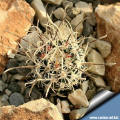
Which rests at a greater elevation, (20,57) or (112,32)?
(112,32)

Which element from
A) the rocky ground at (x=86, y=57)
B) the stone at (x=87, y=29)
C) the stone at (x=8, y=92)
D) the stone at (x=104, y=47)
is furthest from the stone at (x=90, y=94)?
the stone at (x=8, y=92)

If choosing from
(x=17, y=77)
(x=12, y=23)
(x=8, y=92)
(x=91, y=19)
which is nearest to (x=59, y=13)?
(x=91, y=19)

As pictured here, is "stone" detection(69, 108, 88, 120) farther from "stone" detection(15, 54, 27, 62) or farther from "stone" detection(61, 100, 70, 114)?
"stone" detection(15, 54, 27, 62)

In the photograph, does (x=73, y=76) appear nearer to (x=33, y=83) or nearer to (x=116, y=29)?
(x=33, y=83)

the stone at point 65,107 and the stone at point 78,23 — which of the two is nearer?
the stone at point 65,107

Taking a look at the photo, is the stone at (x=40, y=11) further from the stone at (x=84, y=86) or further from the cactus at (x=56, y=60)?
the stone at (x=84, y=86)

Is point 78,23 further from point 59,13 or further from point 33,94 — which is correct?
point 33,94

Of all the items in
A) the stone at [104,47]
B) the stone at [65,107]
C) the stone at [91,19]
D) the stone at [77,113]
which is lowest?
the stone at [77,113]
